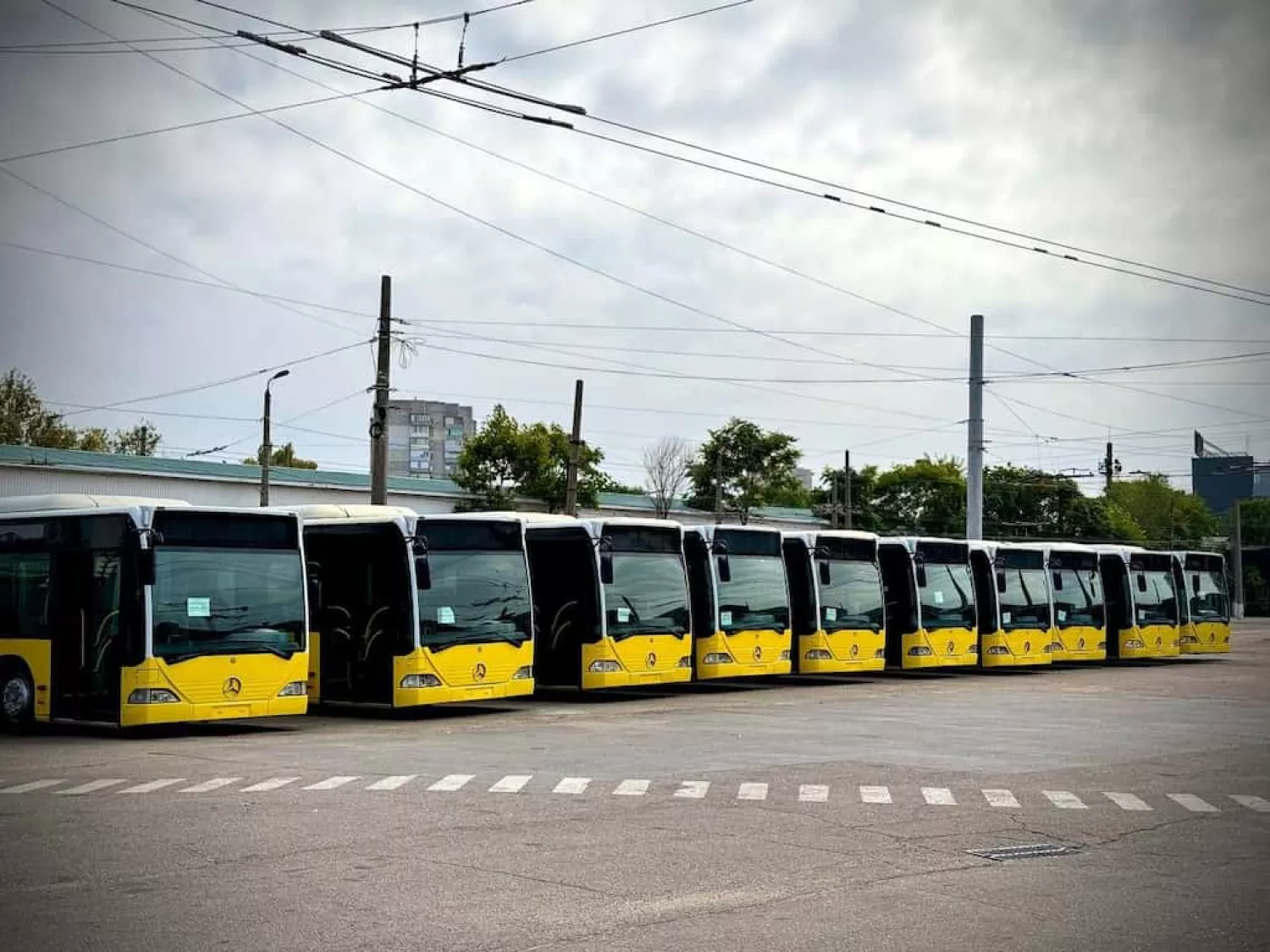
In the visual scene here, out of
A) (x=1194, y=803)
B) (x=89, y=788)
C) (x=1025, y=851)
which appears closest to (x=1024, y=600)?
(x=1194, y=803)

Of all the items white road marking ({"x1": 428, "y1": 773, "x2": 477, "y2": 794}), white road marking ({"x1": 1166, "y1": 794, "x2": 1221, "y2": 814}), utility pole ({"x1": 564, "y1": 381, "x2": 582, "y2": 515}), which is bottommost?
white road marking ({"x1": 428, "y1": 773, "x2": 477, "y2": 794})

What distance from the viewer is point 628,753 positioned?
18281 mm

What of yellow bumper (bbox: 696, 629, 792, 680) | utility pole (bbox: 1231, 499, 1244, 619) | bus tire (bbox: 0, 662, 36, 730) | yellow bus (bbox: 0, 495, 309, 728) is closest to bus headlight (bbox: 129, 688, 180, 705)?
yellow bus (bbox: 0, 495, 309, 728)

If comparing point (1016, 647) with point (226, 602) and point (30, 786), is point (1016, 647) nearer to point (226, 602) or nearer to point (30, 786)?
point (226, 602)

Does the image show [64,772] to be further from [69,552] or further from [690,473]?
[690,473]

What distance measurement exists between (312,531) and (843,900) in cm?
1695

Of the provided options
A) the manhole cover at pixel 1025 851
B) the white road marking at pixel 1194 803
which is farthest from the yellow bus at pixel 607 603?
the manhole cover at pixel 1025 851

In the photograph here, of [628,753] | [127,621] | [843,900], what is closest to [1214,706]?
[628,753]

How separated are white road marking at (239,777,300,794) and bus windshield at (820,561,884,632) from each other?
18774 millimetres

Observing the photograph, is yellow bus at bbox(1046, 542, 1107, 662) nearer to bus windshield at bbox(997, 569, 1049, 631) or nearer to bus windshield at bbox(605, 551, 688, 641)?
bus windshield at bbox(997, 569, 1049, 631)

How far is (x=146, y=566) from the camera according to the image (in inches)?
791

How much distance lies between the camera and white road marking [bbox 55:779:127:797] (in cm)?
1462

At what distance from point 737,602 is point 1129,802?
16.4 meters

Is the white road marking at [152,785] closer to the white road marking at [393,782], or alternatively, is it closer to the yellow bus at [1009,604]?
the white road marking at [393,782]
